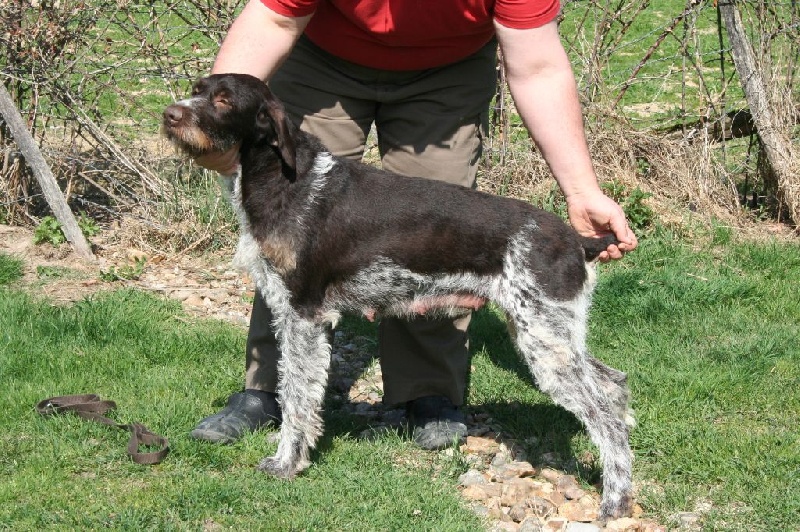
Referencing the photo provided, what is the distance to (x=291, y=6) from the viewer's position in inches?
165

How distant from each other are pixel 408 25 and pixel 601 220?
3.94 feet

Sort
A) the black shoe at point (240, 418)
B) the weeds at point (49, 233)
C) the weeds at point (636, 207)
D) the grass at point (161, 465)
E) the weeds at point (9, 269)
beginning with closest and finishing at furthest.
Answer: the grass at point (161, 465) < the black shoe at point (240, 418) < the weeds at point (9, 269) < the weeds at point (49, 233) < the weeds at point (636, 207)

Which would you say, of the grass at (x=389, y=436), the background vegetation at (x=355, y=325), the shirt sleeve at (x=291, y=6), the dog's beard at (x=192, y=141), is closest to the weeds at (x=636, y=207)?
the background vegetation at (x=355, y=325)

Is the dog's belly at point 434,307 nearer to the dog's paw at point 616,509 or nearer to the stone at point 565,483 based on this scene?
the stone at point 565,483

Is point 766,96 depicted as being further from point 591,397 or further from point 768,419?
point 591,397

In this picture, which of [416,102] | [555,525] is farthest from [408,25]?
[555,525]

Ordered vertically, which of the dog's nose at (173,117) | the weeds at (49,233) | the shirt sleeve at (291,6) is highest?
the shirt sleeve at (291,6)

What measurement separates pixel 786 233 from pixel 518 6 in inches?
179

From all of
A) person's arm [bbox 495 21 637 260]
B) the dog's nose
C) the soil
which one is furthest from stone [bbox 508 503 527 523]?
the dog's nose

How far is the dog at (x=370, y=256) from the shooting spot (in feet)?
13.3

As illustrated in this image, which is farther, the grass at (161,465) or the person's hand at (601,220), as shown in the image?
the person's hand at (601,220)

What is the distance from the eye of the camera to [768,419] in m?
4.82

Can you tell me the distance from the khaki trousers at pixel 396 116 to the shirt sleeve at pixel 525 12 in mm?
504

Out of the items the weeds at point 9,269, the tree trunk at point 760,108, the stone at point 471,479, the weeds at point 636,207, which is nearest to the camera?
the stone at point 471,479
